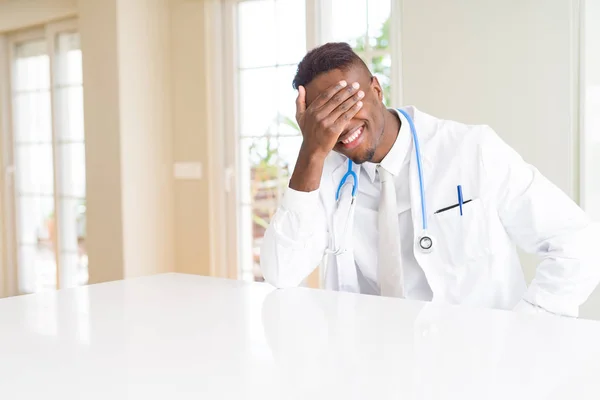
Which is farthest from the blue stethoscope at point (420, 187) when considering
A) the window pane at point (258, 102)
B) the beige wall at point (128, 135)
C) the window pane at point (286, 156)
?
the beige wall at point (128, 135)

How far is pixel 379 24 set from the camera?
3691 mm

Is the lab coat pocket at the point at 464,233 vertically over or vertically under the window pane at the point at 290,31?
under

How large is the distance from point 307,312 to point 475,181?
716mm

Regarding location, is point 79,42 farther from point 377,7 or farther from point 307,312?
point 307,312

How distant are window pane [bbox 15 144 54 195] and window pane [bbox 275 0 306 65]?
2.29m

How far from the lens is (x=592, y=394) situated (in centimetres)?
Answer: 79

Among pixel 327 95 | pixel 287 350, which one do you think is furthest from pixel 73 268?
pixel 287 350

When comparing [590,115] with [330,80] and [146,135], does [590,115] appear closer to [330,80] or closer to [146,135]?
[330,80]

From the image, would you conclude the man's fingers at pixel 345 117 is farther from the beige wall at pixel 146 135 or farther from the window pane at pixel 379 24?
A: the beige wall at pixel 146 135

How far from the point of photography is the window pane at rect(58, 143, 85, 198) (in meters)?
4.99

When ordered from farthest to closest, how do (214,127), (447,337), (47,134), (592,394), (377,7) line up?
(47,134), (214,127), (377,7), (447,337), (592,394)

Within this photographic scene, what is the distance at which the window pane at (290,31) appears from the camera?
4.03 m

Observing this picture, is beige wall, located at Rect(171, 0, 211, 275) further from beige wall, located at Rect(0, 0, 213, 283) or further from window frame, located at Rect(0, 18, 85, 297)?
window frame, located at Rect(0, 18, 85, 297)

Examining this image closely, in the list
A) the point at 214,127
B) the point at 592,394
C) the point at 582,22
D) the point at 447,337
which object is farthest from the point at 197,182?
the point at 592,394
